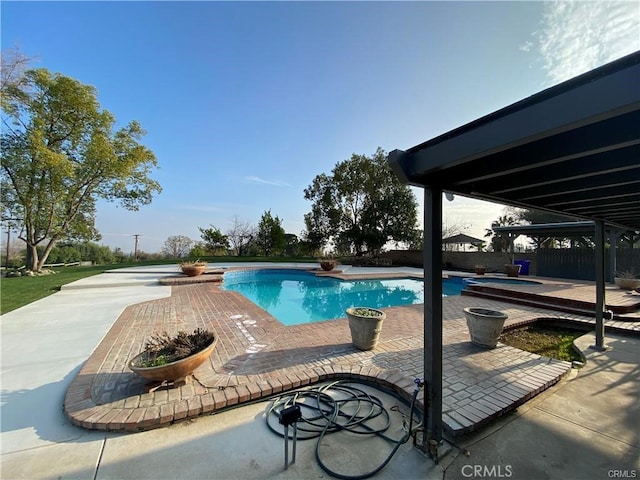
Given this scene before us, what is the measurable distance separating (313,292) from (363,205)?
1253 centimetres

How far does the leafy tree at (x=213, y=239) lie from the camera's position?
2380 cm

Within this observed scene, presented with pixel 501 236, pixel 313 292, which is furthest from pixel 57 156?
pixel 501 236

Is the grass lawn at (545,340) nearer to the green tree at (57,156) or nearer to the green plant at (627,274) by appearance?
the green plant at (627,274)

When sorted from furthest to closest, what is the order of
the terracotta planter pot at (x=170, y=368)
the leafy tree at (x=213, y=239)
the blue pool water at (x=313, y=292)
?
the leafy tree at (x=213, y=239) → the blue pool water at (x=313, y=292) → the terracotta planter pot at (x=170, y=368)

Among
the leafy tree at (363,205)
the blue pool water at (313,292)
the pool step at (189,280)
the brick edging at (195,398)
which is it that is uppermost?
the leafy tree at (363,205)

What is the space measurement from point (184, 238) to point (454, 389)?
86.0 ft

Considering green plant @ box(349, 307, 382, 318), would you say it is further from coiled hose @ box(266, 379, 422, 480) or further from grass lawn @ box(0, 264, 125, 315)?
grass lawn @ box(0, 264, 125, 315)

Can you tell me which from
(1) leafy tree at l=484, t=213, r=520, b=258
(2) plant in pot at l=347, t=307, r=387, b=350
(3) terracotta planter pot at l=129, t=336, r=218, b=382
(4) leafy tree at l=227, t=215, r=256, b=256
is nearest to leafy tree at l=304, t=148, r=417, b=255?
(1) leafy tree at l=484, t=213, r=520, b=258

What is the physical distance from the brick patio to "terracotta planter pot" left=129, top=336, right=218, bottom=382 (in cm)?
16

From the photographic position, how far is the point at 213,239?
78.7 feet

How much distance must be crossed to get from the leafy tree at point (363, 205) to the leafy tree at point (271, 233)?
11.3 ft

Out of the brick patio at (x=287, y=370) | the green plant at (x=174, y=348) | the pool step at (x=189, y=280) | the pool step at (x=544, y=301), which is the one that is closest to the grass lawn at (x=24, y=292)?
the pool step at (x=189, y=280)

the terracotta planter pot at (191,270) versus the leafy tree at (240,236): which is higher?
the leafy tree at (240,236)

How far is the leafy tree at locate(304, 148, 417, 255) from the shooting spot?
69.5ft
